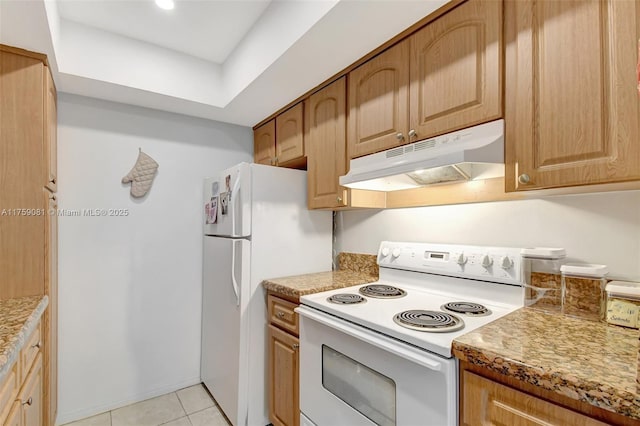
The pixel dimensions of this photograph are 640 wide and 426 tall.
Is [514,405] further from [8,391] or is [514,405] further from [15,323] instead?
[15,323]

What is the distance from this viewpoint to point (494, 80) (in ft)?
3.85

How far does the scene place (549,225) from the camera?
1.33 m

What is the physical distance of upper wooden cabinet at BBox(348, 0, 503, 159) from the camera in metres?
1.19

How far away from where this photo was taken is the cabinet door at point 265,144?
8.37ft

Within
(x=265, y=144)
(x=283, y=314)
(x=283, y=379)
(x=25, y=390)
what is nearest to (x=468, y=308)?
(x=283, y=314)

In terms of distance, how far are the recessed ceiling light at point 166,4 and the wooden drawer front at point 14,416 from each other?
1.87 m

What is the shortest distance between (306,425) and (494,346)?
3.50 ft

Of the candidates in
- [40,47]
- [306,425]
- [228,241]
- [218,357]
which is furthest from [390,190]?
[40,47]

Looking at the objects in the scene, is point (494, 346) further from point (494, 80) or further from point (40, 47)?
point (40, 47)

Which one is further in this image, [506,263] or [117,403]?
[117,403]

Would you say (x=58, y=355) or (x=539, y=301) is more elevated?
(x=539, y=301)

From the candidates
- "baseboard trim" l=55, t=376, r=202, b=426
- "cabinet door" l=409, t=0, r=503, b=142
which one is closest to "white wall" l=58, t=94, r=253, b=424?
"baseboard trim" l=55, t=376, r=202, b=426

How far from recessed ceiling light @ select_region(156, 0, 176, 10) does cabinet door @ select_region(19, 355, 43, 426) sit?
185 cm

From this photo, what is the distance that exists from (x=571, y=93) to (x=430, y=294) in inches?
41.8
